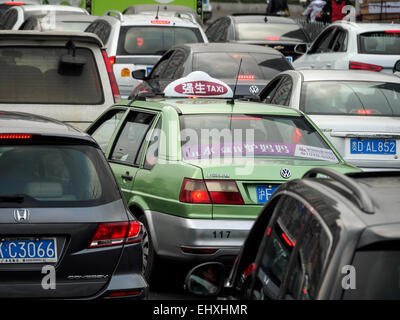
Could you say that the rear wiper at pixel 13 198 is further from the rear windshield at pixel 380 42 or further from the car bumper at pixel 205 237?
the rear windshield at pixel 380 42

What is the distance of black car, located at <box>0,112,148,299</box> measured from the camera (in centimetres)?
561

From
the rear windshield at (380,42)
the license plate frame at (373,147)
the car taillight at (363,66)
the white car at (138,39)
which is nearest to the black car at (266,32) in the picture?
the white car at (138,39)

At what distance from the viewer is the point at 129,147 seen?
9.01 m

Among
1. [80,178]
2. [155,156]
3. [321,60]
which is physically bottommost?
[321,60]

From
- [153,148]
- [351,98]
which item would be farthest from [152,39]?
[153,148]

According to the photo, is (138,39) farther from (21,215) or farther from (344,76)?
(21,215)

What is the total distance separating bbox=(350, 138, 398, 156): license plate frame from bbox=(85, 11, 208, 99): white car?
7.66m

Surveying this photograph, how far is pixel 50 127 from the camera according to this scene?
6242mm

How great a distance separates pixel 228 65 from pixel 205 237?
7237 mm

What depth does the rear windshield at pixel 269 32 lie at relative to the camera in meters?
20.4

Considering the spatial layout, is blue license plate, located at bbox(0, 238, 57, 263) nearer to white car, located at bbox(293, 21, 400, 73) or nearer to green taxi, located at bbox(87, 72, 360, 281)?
green taxi, located at bbox(87, 72, 360, 281)
